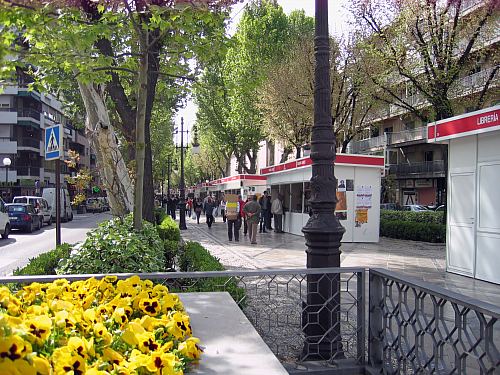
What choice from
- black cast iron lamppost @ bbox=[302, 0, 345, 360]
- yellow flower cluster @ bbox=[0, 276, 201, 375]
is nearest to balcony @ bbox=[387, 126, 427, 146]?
black cast iron lamppost @ bbox=[302, 0, 345, 360]

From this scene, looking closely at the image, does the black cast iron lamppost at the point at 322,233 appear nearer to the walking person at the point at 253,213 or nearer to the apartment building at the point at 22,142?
the walking person at the point at 253,213

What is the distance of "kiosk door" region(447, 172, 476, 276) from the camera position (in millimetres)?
9227

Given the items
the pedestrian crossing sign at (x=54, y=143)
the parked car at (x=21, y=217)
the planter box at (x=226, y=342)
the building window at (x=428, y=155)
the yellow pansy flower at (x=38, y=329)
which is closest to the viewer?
the yellow pansy flower at (x=38, y=329)

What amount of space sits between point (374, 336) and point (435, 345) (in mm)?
967

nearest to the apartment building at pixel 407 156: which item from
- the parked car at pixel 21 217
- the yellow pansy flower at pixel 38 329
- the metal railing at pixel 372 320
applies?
the parked car at pixel 21 217

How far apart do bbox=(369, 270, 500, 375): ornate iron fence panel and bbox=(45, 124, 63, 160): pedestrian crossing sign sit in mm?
6484

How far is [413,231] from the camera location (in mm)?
17547

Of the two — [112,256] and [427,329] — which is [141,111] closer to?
[112,256]

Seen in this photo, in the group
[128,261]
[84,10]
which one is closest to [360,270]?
[128,261]

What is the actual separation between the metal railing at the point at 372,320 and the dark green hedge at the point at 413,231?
12.9 meters

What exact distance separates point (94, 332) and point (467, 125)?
8.51 metres

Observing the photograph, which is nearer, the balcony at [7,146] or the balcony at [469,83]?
the balcony at [469,83]

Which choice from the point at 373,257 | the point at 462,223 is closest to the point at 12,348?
the point at 462,223

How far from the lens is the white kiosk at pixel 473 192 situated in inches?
337
